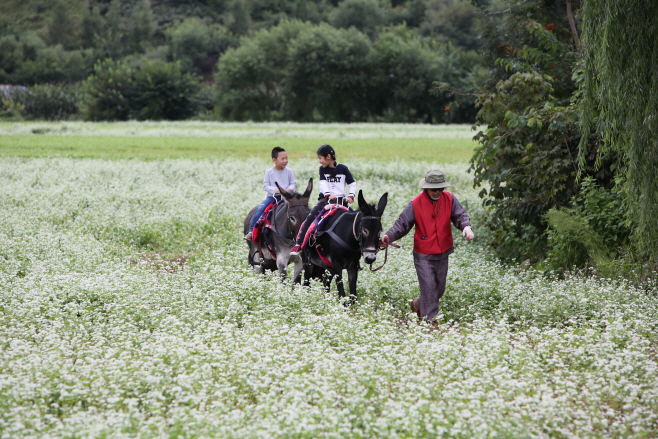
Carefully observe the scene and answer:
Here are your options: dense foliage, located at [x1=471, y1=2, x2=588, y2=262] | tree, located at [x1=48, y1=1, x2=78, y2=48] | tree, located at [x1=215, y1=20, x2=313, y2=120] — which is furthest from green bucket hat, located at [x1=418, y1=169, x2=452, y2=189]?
tree, located at [x1=48, y1=1, x2=78, y2=48]

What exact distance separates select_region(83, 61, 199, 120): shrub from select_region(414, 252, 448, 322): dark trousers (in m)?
92.3

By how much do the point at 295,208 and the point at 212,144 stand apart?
129ft

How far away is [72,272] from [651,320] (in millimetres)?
9269

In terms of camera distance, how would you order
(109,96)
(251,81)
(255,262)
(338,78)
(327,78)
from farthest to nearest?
(251,81) → (327,78) → (338,78) → (109,96) → (255,262)

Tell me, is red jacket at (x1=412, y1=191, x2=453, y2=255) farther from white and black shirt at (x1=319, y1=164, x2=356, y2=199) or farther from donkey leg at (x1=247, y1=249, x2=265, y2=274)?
donkey leg at (x1=247, y1=249, x2=265, y2=274)

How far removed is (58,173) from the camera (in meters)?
28.0

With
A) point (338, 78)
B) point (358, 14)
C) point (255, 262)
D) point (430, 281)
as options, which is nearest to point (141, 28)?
point (358, 14)

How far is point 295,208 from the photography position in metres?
10.5

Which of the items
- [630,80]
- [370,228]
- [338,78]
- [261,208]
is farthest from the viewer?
[338,78]

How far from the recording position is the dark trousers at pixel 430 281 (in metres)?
8.77

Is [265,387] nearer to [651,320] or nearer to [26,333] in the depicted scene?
[26,333]

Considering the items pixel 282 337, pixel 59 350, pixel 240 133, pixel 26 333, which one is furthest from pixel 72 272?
pixel 240 133

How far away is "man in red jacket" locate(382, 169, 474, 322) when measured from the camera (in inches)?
341

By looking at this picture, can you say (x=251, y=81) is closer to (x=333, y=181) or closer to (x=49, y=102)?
(x=49, y=102)
